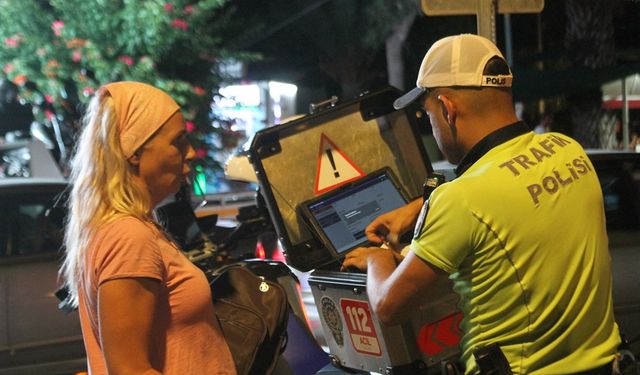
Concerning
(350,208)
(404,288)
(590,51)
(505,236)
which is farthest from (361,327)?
(590,51)

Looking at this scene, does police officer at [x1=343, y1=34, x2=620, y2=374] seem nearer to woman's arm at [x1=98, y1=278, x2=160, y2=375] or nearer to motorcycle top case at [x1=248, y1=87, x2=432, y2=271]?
woman's arm at [x1=98, y1=278, x2=160, y2=375]

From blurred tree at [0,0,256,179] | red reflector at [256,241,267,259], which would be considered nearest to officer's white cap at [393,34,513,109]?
red reflector at [256,241,267,259]

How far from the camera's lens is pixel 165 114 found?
2480mm

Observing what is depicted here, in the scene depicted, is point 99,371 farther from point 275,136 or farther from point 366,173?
point 366,173

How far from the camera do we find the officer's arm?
2.29 metres

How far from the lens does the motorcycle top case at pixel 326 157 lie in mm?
3336

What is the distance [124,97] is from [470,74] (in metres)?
0.94

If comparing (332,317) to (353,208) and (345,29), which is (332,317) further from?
(345,29)

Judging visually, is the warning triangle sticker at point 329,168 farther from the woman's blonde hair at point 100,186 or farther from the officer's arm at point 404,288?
the woman's blonde hair at point 100,186

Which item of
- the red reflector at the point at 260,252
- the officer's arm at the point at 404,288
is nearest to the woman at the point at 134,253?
the officer's arm at the point at 404,288

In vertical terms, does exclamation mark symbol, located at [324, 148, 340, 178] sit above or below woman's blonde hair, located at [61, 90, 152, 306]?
below

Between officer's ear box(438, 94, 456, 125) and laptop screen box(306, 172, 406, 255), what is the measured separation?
1016mm

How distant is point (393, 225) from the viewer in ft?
10.1

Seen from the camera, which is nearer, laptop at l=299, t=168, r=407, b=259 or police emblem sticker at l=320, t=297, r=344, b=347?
police emblem sticker at l=320, t=297, r=344, b=347
